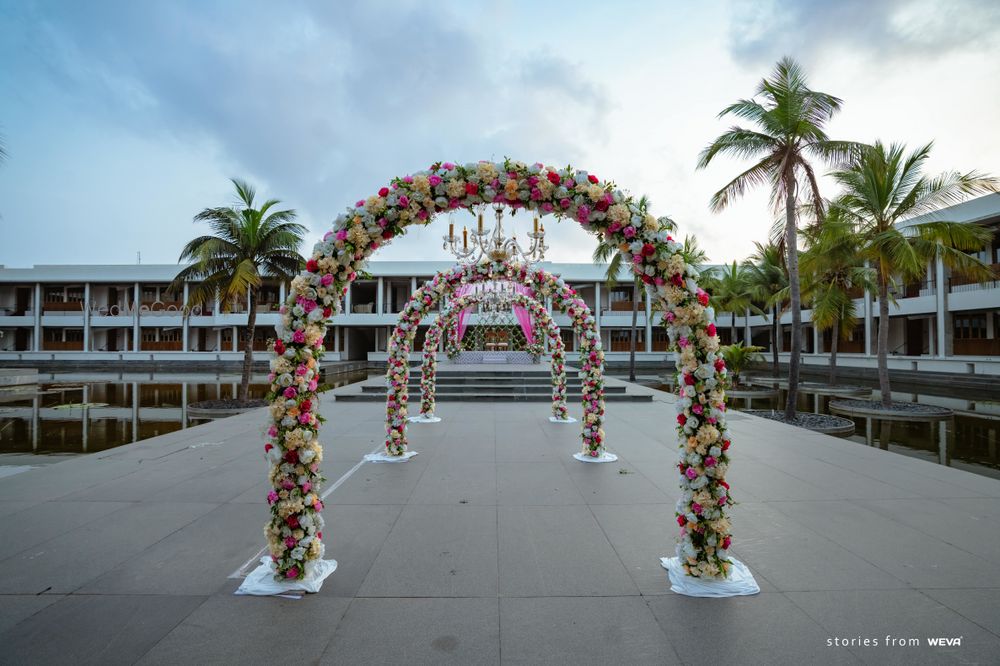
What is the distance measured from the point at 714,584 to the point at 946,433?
33.2ft

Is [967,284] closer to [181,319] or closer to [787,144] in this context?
[787,144]

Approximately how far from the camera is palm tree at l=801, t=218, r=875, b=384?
40.3ft

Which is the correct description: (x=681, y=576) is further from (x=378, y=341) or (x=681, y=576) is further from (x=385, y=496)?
(x=378, y=341)

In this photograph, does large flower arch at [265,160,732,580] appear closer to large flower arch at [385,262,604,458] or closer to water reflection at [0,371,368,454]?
large flower arch at [385,262,604,458]

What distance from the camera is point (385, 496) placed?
543cm

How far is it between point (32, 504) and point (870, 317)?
3263cm

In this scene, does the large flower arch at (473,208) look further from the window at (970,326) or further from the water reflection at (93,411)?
the window at (970,326)

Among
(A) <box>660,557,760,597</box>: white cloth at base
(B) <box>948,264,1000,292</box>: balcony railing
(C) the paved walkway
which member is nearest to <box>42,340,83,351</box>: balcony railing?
(C) the paved walkway

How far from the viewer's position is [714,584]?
3.38 m

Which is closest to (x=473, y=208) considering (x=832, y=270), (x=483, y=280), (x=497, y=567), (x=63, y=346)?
(x=497, y=567)

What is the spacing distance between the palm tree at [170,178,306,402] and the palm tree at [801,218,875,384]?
14.7 meters

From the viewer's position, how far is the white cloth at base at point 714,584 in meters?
3.32

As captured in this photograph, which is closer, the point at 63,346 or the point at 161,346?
the point at 63,346

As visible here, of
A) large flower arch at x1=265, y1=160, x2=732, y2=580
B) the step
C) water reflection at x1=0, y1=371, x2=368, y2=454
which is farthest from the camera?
the step
